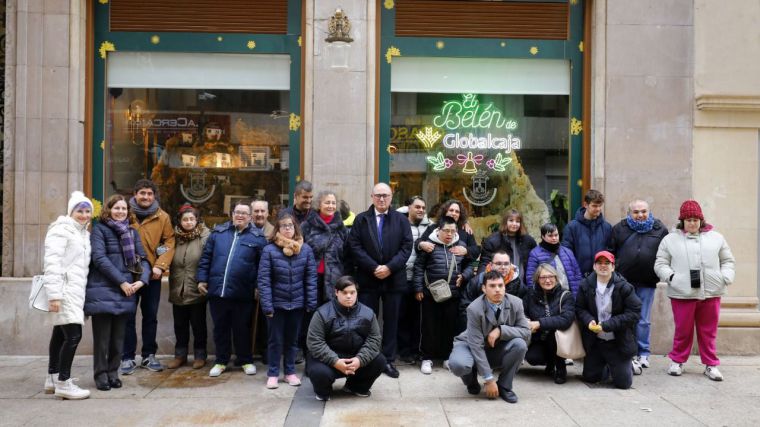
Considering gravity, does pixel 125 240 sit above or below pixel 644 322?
above

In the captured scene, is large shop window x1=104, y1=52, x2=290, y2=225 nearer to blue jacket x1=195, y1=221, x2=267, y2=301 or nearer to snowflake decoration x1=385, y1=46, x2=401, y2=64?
snowflake decoration x1=385, y1=46, x2=401, y2=64

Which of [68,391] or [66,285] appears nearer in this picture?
[66,285]

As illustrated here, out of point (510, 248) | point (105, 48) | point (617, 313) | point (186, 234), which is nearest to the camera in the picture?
point (617, 313)

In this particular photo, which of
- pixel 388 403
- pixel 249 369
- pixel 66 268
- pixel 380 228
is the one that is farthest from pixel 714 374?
pixel 66 268

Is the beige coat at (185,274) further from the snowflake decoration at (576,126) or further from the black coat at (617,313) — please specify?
the snowflake decoration at (576,126)

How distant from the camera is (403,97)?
907cm

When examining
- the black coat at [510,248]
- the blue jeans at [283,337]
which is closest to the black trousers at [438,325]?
the black coat at [510,248]

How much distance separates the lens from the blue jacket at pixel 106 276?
258 inches

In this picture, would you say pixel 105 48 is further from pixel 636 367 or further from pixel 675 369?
pixel 675 369

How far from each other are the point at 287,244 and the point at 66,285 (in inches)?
82.6

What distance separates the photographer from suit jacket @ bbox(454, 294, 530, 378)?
20.8ft

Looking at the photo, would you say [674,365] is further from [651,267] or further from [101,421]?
[101,421]

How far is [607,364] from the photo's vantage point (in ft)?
23.1

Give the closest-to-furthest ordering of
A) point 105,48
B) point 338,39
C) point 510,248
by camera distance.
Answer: point 510,248
point 338,39
point 105,48
